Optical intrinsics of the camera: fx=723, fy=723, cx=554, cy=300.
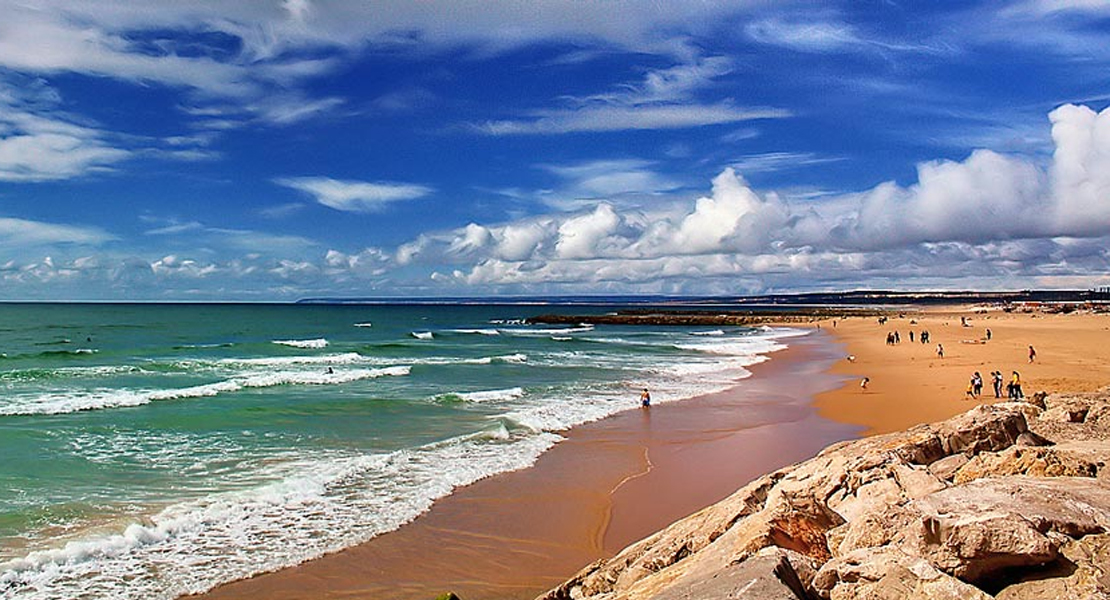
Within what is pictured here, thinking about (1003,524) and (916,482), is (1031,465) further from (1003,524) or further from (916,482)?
(1003,524)

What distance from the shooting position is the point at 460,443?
16812mm

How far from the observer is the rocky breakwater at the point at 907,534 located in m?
4.28

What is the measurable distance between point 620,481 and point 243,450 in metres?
8.59

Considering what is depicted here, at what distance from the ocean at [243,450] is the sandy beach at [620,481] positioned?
0.79m

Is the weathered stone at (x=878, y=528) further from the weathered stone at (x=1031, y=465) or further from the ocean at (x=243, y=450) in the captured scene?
the ocean at (x=243, y=450)

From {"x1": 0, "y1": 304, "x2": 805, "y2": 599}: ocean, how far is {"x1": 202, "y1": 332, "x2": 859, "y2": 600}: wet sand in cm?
62

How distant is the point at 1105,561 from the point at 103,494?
45.3 ft

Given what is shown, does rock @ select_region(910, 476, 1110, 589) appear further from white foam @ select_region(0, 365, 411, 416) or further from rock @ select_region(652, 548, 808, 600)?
white foam @ select_region(0, 365, 411, 416)

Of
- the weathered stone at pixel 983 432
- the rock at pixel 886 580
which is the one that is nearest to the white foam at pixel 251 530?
the rock at pixel 886 580

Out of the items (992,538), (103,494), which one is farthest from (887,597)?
(103,494)

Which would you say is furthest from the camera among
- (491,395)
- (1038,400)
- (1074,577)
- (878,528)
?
(491,395)

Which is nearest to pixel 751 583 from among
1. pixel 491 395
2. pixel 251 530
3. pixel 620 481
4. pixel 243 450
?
pixel 251 530

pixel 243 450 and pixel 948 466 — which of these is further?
pixel 243 450

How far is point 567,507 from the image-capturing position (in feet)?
39.8
